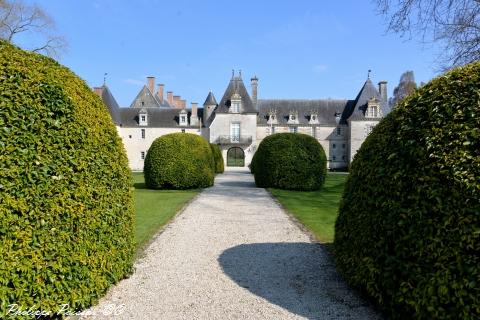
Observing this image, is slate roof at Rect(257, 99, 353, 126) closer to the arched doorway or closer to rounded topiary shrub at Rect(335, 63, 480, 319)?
the arched doorway

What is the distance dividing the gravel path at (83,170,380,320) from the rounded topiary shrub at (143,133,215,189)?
7.47m

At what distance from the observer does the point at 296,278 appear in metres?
3.94

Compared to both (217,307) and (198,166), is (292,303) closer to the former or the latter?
(217,307)

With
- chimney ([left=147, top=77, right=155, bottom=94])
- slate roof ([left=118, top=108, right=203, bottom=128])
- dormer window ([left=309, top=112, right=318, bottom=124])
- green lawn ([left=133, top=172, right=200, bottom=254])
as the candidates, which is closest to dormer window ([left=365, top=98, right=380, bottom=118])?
dormer window ([left=309, top=112, right=318, bottom=124])

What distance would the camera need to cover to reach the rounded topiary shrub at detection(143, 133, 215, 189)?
1382 cm

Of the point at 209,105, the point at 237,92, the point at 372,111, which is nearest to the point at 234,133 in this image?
the point at 237,92

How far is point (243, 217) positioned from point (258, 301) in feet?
14.4

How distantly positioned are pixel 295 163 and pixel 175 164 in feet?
16.4

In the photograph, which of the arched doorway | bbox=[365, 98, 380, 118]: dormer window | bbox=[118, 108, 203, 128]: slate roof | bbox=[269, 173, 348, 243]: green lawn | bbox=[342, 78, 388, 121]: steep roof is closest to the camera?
bbox=[269, 173, 348, 243]: green lawn

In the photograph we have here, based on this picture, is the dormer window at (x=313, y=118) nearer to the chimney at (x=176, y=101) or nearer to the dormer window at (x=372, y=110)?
the dormer window at (x=372, y=110)

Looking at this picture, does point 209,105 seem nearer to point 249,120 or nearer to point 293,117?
point 249,120

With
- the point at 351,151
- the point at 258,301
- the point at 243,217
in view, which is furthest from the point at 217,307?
the point at 351,151

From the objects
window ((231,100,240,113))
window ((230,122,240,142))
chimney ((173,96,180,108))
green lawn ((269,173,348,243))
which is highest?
chimney ((173,96,180,108))

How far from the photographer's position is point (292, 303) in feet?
10.7
